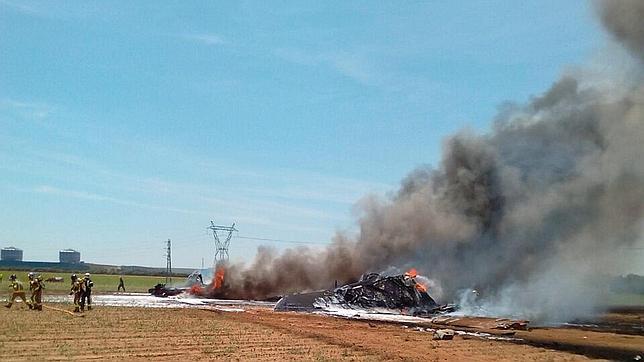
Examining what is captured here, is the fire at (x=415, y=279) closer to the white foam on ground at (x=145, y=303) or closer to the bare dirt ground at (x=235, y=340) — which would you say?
the white foam on ground at (x=145, y=303)

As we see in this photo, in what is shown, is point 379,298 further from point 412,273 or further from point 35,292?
point 35,292

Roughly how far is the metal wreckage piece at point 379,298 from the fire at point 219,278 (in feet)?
66.2

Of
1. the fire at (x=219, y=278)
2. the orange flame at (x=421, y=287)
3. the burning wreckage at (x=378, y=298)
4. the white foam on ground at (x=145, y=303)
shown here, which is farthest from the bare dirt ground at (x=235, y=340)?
the fire at (x=219, y=278)

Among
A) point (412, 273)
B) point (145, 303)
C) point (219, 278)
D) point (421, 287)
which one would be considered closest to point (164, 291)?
point (219, 278)

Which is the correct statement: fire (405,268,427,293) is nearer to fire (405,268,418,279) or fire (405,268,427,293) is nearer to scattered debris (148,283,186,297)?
fire (405,268,418,279)

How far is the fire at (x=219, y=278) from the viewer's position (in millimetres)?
68938

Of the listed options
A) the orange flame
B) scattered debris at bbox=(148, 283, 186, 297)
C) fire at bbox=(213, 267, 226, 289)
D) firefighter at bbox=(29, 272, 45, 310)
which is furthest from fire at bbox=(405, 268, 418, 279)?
firefighter at bbox=(29, 272, 45, 310)

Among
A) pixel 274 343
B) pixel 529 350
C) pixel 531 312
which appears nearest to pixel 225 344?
pixel 274 343

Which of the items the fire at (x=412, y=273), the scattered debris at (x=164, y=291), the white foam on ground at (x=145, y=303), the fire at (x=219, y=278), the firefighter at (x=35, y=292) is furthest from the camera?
the fire at (x=219, y=278)

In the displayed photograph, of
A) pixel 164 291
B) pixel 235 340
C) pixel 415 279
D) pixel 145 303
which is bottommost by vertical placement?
pixel 164 291

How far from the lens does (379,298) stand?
51125 mm

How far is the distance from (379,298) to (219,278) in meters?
23.9

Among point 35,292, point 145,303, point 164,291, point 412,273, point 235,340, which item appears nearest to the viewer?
point 235,340

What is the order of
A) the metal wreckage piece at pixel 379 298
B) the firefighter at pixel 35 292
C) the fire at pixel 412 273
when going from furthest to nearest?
the fire at pixel 412 273
the metal wreckage piece at pixel 379 298
the firefighter at pixel 35 292
